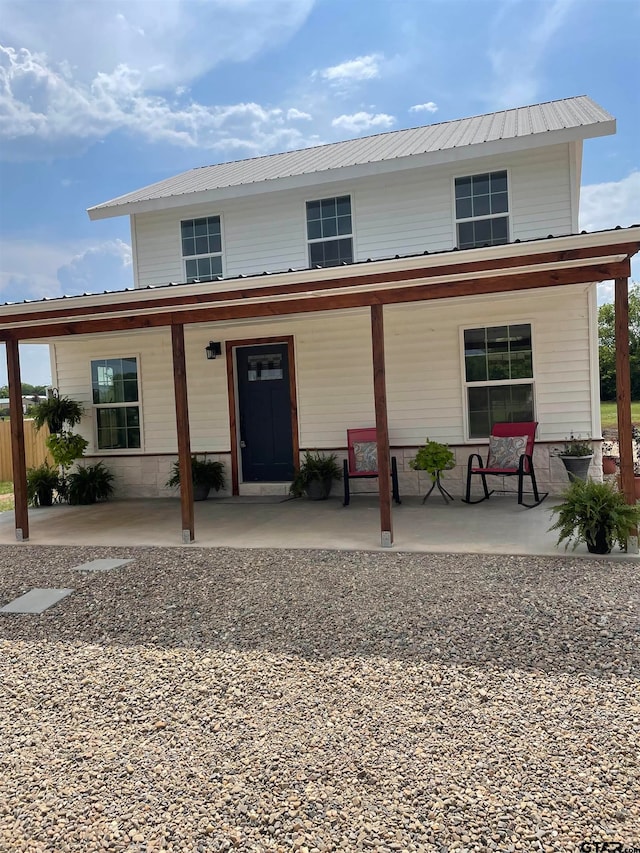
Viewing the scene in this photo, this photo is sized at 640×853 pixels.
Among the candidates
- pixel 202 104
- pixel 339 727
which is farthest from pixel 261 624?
pixel 202 104

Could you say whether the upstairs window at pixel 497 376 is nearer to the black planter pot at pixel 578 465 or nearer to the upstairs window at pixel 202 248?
the black planter pot at pixel 578 465

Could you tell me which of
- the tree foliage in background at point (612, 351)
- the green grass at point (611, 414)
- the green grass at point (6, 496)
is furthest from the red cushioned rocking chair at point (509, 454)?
the tree foliage in background at point (612, 351)

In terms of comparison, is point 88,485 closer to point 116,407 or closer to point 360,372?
point 116,407

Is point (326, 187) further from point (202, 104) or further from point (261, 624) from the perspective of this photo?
point (202, 104)

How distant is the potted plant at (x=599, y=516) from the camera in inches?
184

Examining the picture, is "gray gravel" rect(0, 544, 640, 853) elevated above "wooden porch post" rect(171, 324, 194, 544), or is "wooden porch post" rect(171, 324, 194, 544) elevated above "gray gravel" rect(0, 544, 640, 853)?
"wooden porch post" rect(171, 324, 194, 544)

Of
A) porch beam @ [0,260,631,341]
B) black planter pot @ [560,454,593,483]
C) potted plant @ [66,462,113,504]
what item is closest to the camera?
porch beam @ [0,260,631,341]

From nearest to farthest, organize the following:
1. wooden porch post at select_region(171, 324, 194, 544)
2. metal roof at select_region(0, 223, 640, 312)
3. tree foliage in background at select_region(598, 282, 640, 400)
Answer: metal roof at select_region(0, 223, 640, 312) < wooden porch post at select_region(171, 324, 194, 544) < tree foliage in background at select_region(598, 282, 640, 400)

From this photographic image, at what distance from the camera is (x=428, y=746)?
2328 millimetres

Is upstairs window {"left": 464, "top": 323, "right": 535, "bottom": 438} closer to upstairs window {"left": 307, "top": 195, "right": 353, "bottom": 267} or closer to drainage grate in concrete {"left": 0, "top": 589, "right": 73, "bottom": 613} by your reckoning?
upstairs window {"left": 307, "top": 195, "right": 353, "bottom": 267}

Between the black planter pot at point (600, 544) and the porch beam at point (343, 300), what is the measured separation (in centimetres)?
202

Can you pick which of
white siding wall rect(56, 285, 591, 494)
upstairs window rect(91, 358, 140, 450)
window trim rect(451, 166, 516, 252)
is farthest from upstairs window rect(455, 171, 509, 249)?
upstairs window rect(91, 358, 140, 450)

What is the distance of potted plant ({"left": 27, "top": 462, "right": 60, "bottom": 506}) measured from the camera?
29.3 ft

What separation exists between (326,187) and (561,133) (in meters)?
3.10
